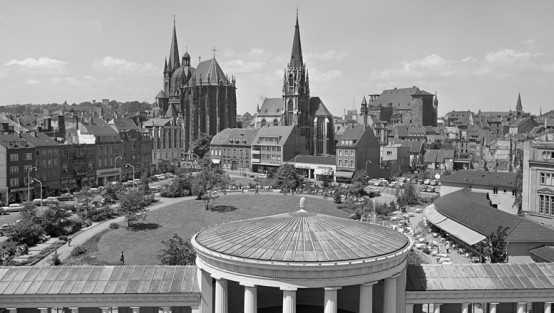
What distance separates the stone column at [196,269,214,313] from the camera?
2561 cm

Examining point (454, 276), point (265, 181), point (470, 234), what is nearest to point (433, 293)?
point (454, 276)

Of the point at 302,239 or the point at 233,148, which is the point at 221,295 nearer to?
the point at 302,239

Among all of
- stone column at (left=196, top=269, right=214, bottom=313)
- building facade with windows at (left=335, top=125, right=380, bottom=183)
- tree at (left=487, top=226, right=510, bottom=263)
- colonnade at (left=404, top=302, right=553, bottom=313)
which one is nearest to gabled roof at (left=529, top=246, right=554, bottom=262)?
tree at (left=487, top=226, right=510, bottom=263)

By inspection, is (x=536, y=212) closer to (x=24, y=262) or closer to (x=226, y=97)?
(x=24, y=262)

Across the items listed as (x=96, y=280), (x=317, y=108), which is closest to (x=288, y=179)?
(x=317, y=108)

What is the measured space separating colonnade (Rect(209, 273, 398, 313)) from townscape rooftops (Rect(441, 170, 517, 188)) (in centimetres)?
5596

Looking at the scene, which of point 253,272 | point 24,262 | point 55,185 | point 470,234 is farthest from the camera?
point 55,185

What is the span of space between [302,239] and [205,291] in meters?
5.53

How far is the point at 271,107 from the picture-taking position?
146m

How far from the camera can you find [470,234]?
53.2 meters

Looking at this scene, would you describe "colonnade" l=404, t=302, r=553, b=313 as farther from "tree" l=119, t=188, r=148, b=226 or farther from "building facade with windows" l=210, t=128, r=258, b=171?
"building facade with windows" l=210, t=128, r=258, b=171

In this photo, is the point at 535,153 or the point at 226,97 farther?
the point at 226,97

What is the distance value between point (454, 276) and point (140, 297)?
1627cm

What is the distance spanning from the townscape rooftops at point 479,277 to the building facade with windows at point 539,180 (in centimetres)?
3658
